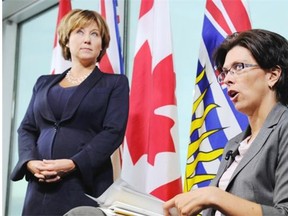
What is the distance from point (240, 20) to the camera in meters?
2.72

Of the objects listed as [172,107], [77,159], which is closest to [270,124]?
[77,159]

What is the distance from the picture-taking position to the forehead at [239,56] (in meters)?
1.70

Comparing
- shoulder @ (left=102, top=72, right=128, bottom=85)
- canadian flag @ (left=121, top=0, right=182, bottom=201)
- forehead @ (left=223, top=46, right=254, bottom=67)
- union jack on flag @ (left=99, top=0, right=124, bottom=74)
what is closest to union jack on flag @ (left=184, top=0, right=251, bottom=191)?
canadian flag @ (left=121, top=0, right=182, bottom=201)

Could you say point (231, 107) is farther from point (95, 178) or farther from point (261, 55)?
point (261, 55)

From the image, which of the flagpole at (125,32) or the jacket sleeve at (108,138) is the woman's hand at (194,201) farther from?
the flagpole at (125,32)

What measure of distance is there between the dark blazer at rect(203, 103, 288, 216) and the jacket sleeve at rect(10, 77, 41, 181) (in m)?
1.13

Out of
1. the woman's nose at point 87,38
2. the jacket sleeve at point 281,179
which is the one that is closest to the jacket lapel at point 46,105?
the woman's nose at point 87,38

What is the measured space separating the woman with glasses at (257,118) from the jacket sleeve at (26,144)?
3.13 ft

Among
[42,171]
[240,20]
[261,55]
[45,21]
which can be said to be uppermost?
[45,21]

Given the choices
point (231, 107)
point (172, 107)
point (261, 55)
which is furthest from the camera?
point (172, 107)

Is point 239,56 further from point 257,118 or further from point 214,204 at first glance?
point 214,204

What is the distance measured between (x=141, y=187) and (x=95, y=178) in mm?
561

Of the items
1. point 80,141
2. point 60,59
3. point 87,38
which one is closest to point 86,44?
point 87,38

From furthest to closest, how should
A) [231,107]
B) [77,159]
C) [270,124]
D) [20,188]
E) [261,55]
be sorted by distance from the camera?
[20,188]
[231,107]
[77,159]
[261,55]
[270,124]
